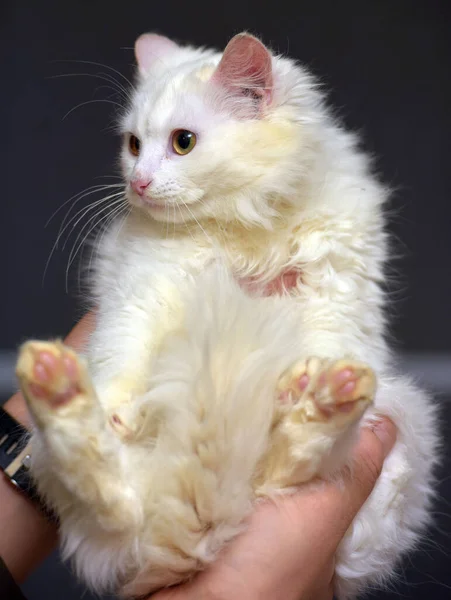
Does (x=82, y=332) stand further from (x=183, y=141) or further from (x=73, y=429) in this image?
(x=73, y=429)

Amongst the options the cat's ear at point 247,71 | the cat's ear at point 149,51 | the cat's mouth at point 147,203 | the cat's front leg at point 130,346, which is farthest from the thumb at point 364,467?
the cat's ear at point 149,51

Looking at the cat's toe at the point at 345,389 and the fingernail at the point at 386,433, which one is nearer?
the cat's toe at the point at 345,389

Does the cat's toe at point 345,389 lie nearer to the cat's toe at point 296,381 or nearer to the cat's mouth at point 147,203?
the cat's toe at point 296,381

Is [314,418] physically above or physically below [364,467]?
above


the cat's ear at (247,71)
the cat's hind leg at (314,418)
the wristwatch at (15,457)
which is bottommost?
the cat's hind leg at (314,418)

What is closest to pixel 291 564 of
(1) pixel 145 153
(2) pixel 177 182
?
(2) pixel 177 182

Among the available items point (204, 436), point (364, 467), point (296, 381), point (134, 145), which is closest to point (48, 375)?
point (204, 436)

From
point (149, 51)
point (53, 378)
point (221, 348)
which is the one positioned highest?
point (149, 51)
